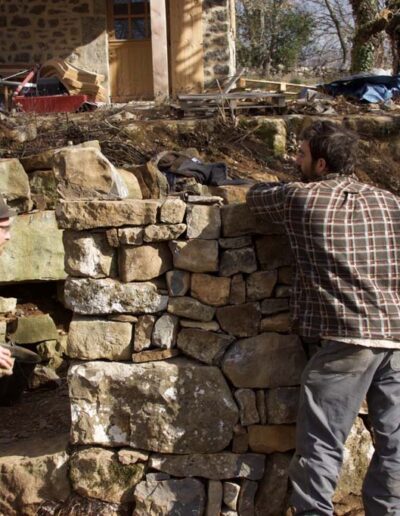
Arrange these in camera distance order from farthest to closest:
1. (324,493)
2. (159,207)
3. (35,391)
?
Result: (35,391)
(159,207)
(324,493)

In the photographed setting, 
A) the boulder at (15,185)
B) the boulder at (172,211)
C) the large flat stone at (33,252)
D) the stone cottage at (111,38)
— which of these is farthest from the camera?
the stone cottage at (111,38)

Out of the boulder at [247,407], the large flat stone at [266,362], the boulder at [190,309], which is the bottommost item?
the boulder at [247,407]

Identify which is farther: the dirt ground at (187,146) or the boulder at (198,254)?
the dirt ground at (187,146)

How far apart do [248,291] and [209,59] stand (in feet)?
32.8

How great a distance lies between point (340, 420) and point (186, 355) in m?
0.85

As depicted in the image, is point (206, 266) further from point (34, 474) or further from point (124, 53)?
point (124, 53)

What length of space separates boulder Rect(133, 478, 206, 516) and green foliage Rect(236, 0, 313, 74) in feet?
60.1

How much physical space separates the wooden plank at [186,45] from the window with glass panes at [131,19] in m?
1.48

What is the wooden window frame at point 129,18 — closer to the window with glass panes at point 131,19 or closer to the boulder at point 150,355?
the window with glass panes at point 131,19

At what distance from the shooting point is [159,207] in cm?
335

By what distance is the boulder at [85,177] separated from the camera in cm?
358

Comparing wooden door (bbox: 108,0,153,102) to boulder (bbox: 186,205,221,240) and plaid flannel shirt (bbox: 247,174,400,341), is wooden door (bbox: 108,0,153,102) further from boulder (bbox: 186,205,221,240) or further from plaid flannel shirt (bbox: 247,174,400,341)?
plaid flannel shirt (bbox: 247,174,400,341)

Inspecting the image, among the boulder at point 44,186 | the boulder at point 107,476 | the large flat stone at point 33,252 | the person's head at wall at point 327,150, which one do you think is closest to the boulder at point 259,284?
the person's head at wall at point 327,150

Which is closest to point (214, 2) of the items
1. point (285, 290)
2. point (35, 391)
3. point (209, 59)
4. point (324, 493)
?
Result: point (209, 59)
